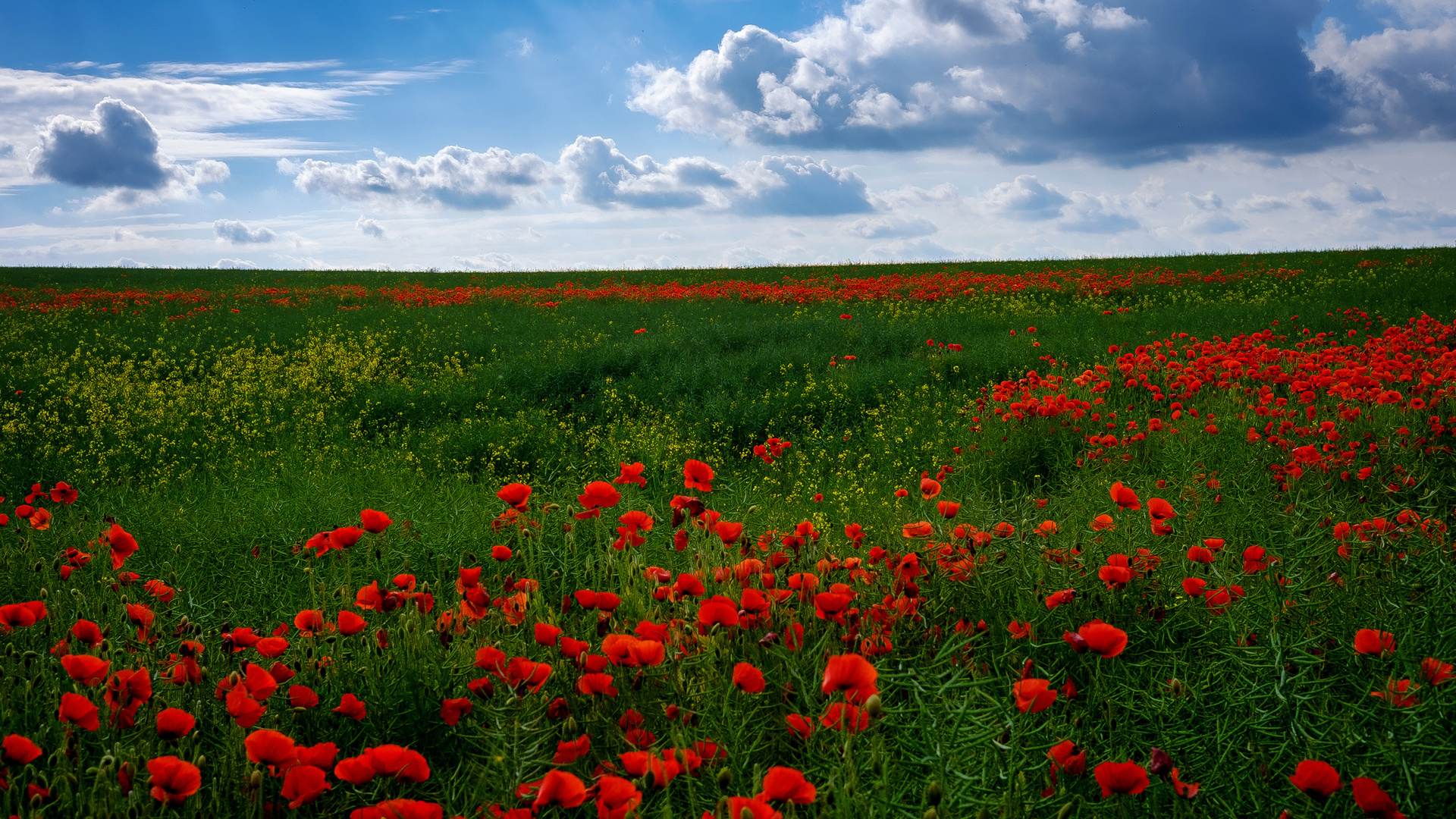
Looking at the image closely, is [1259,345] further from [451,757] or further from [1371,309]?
[451,757]

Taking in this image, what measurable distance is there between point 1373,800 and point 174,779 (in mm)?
2236

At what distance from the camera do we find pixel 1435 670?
1.75 meters

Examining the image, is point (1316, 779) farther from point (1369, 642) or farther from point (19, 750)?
point (19, 750)

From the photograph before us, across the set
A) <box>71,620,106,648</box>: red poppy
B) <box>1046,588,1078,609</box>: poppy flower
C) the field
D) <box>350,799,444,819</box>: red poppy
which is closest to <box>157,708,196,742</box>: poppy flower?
the field

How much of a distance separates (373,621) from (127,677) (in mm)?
895

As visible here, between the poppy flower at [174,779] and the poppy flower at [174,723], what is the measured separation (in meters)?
0.12

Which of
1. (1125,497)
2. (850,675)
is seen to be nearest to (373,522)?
(850,675)

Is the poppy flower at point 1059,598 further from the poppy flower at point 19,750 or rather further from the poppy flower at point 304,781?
the poppy flower at point 19,750

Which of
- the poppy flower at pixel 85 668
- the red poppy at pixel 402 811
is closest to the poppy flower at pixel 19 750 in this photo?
the poppy flower at pixel 85 668

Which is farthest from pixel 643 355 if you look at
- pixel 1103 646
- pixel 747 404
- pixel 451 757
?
pixel 1103 646

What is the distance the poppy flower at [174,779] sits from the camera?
1.42 meters

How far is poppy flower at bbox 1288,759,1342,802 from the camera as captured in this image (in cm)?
130

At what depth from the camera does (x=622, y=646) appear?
174cm

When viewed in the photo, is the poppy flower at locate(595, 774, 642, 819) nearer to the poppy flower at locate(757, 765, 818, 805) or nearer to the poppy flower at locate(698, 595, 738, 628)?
the poppy flower at locate(757, 765, 818, 805)
